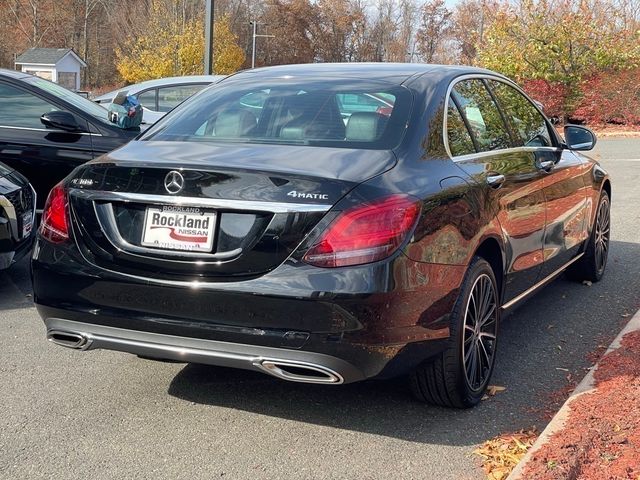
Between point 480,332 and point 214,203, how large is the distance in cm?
152

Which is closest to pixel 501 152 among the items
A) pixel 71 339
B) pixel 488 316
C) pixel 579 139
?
pixel 488 316

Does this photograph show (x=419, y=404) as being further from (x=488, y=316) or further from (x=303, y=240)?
(x=303, y=240)

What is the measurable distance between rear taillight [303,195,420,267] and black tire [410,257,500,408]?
24.7 inches

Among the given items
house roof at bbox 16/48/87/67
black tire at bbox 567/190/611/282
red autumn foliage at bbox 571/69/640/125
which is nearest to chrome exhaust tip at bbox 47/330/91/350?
black tire at bbox 567/190/611/282

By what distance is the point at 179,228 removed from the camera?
3.16 meters

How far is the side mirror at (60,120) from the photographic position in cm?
661

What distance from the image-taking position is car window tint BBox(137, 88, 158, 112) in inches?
440

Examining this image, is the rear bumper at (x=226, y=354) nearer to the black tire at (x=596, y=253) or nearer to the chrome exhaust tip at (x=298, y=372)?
the chrome exhaust tip at (x=298, y=372)

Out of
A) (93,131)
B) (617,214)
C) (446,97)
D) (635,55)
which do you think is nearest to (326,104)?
(446,97)

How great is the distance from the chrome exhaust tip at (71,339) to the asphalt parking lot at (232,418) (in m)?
0.36

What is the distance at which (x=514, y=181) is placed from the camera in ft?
13.8

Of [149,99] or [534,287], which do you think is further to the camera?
[149,99]

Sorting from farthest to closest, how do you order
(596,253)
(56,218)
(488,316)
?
(596,253), (488,316), (56,218)

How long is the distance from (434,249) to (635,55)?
31.6 m
